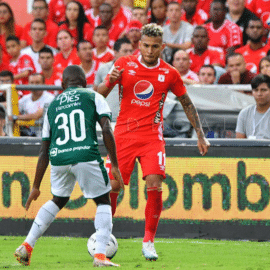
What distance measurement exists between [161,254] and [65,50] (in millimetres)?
6341

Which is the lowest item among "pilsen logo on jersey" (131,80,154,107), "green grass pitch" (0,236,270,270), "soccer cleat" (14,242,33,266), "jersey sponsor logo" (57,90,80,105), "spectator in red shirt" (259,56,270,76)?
"green grass pitch" (0,236,270,270)

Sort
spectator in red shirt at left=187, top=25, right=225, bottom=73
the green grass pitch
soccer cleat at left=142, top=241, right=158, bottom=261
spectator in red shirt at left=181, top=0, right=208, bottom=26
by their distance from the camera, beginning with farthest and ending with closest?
1. spectator in red shirt at left=181, top=0, right=208, bottom=26
2. spectator in red shirt at left=187, top=25, right=225, bottom=73
3. soccer cleat at left=142, top=241, right=158, bottom=261
4. the green grass pitch

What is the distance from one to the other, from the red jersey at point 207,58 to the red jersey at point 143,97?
5191mm

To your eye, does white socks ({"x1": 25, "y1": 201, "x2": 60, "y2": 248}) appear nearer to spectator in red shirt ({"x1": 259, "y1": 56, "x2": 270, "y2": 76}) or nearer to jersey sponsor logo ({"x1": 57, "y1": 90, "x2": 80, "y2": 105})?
jersey sponsor logo ({"x1": 57, "y1": 90, "x2": 80, "y2": 105})

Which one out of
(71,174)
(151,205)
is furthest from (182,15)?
(71,174)

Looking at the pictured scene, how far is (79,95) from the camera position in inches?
216

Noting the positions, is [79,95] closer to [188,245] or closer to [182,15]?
[188,245]

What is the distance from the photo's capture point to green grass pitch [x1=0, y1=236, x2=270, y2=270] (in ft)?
19.1

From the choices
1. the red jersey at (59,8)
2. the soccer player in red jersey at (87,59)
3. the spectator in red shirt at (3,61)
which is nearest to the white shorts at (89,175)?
the soccer player in red jersey at (87,59)

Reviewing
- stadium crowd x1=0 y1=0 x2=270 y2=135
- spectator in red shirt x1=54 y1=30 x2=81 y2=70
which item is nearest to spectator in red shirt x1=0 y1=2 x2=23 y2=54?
stadium crowd x1=0 y1=0 x2=270 y2=135

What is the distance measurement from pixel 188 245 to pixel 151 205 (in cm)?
144

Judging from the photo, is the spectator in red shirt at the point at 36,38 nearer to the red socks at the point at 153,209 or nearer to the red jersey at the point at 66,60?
the red jersey at the point at 66,60

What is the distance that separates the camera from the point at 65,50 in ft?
40.4

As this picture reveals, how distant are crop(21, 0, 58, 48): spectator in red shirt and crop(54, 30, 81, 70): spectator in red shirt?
1146 millimetres
